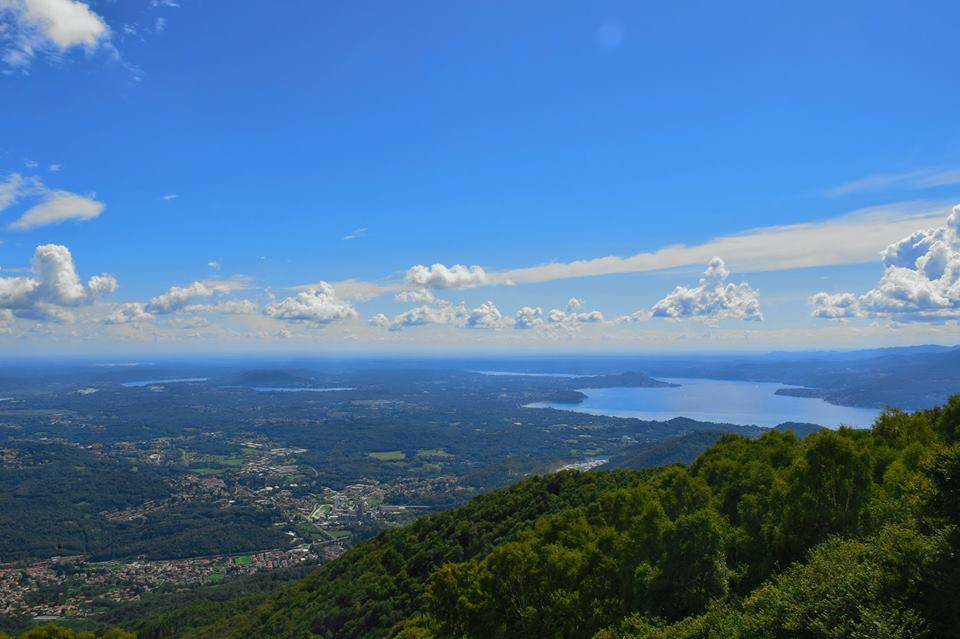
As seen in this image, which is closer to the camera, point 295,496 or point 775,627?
point 775,627

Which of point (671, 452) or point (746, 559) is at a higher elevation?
point (746, 559)

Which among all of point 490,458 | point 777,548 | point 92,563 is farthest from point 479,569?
point 490,458

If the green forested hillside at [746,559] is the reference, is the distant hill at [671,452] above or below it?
below

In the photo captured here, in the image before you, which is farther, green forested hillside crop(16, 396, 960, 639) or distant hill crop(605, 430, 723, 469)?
distant hill crop(605, 430, 723, 469)

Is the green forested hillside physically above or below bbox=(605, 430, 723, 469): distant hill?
above

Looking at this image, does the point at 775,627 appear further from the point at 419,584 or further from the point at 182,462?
the point at 182,462

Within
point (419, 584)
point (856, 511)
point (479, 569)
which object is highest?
point (856, 511)

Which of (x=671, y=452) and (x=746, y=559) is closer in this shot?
(x=746, y=559)

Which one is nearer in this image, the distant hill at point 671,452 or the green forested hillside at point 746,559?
the green forested hillside at point 746,559
